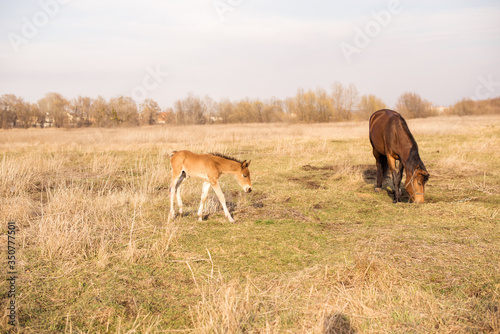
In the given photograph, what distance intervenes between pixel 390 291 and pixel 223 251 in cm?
262

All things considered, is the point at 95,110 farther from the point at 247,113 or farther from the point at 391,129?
the point at 391,129

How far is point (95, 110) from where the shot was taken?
54.5 metres

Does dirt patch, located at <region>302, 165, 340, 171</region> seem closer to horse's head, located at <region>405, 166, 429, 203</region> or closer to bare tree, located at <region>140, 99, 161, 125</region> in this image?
horse's head, located at <region>405, 166, 429, 203</region>

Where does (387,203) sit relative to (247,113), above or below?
below

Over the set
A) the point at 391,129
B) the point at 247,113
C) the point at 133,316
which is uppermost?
the point at 247,113

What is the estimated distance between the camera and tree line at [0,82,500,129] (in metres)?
50.9

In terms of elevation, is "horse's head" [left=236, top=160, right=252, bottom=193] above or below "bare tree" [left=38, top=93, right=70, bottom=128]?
below

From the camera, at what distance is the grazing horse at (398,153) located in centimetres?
847

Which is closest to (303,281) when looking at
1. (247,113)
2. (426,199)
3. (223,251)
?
(223,251)

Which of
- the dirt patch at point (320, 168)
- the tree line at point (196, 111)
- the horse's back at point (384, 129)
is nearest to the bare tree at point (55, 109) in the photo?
the tree line at point (196, 111)

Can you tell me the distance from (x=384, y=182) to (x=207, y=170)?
22.6ft

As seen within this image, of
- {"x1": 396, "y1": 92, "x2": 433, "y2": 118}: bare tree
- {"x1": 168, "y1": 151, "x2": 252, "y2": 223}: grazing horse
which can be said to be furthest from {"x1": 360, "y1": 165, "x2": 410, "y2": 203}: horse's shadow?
{"x1": 396, "y1": 92, "x2": 433, "y2": 118}: bare tree

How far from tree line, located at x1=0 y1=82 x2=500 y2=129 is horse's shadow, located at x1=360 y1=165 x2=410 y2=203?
4125cm

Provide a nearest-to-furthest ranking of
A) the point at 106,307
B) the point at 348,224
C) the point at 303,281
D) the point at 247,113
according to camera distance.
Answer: the point at 106,307 → the point at 303,281 → the point at 348,224 → the point at 247,113
